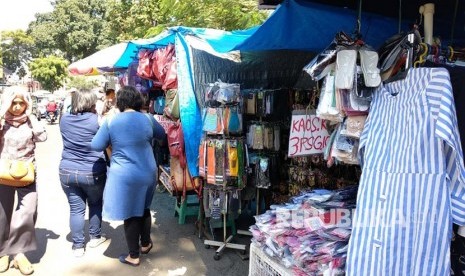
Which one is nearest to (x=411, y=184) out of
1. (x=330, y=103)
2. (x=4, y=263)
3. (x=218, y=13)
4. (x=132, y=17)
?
(x=330, y=103)

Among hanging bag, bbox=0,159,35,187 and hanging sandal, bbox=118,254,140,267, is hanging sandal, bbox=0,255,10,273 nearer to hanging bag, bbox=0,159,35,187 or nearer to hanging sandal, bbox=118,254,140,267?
hanging bag, bbox=0,159,35,187

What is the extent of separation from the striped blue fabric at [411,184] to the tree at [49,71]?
117 feet

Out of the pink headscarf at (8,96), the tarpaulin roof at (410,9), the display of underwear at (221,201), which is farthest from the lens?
the display of underwear at (221,201)

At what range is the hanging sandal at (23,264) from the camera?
352 centimetres

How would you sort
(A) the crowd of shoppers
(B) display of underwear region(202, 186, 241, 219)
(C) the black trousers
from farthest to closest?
(B) display of underwear region(202, 186, 241, 219), (C) the black trousers, (A) the crowd of shoppers

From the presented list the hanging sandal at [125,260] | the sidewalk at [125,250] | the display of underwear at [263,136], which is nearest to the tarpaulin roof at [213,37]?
the display of underwear at [263,136]

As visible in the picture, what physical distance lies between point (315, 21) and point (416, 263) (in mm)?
2214

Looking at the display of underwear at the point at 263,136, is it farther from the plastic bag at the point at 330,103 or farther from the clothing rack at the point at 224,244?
the plastic bag at the point at 330,103

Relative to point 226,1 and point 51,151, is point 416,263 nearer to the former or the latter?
point 226,1

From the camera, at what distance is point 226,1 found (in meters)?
6.14

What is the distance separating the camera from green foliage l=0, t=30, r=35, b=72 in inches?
1699

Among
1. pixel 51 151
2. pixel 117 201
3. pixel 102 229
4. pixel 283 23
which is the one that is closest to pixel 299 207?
pixel 283 23

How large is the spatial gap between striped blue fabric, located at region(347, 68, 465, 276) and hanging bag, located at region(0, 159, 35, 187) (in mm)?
2919

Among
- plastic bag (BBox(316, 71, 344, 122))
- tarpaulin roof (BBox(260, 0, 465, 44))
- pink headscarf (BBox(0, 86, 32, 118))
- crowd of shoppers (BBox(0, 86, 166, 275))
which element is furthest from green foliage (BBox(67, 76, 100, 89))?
plastic bag (BBox(316, 71, 344, 122))
